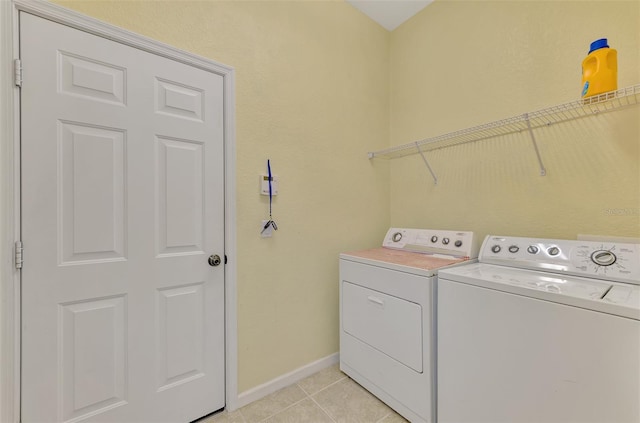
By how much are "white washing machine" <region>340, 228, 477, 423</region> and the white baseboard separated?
0.52 ft

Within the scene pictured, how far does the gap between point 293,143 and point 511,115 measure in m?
1.42

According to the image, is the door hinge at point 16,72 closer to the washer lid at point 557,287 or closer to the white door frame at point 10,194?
the white door frame at point 10,194

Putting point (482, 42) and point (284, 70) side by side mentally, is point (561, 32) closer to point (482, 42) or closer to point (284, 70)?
point (482, 42)

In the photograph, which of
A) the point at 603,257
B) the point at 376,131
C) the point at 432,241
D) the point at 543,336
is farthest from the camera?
the point at 376,131

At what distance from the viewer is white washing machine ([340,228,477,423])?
54.4 inches

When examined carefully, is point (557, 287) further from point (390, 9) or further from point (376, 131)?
point (390, 9)

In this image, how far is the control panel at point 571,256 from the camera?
3.68ft

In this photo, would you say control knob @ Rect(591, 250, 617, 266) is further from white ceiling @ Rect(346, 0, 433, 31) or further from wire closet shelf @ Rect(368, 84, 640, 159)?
white ceiling @ Rect(346, 0, 433, 31)

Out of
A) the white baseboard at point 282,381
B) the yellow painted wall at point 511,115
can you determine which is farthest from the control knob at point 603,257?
the white baseboard at point 282,381

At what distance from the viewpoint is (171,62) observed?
1408 millimetres

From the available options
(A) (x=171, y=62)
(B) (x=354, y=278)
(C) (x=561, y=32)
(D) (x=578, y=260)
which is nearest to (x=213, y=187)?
(A) (x=171, y=62)

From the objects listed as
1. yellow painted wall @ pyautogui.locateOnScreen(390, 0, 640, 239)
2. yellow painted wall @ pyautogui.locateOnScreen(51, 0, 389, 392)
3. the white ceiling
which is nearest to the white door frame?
yellow painted wall @ pyautogui.locateOnScreen(51, 0, 389, 392)

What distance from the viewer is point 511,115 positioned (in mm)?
1675

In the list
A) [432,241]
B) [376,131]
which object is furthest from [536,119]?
[376,131]
